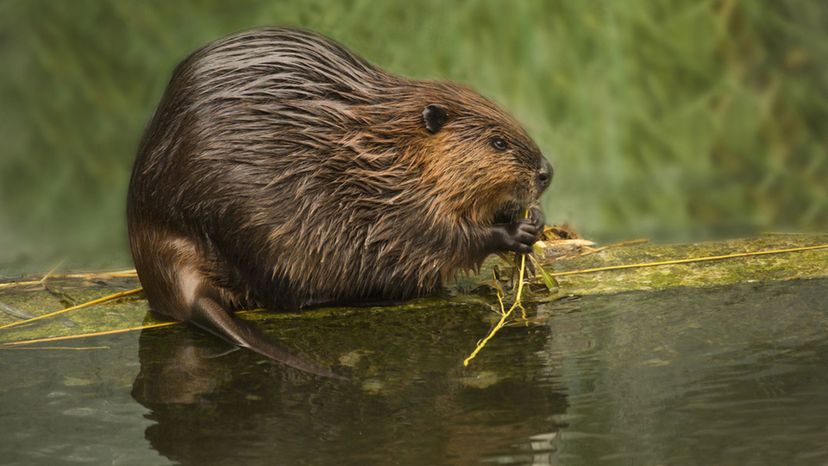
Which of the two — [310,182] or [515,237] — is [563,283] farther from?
[310,182]

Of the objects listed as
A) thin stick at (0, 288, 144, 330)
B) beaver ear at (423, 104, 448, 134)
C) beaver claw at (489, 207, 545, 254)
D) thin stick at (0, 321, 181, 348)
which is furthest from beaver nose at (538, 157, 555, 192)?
thin stick at (0, 288, 144, 330)

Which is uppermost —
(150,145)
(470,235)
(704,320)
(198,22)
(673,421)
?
(198,22)

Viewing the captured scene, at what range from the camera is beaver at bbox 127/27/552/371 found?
300 centimetres

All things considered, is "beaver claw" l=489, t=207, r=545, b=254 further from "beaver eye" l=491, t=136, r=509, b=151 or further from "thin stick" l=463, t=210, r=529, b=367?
"beaver eye" l=491, t=136, r=509, b=151

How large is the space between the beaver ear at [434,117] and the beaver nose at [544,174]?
0.29 m

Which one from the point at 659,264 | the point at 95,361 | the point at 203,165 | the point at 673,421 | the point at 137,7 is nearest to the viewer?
the point at 673,421

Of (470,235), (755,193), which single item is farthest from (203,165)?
(755,193)

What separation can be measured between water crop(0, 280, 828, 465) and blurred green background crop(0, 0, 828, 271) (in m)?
1.28

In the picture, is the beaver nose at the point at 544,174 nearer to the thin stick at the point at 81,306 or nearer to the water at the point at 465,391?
the water at the point at 465,391

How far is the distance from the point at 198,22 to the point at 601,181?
5.26ft

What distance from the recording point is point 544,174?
3.19m

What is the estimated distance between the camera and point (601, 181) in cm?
446

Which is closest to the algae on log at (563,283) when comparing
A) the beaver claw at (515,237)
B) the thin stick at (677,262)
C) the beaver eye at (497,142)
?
the thin stick at (677,262)

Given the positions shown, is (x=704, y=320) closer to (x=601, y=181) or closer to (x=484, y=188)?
(x=484, y=188)
